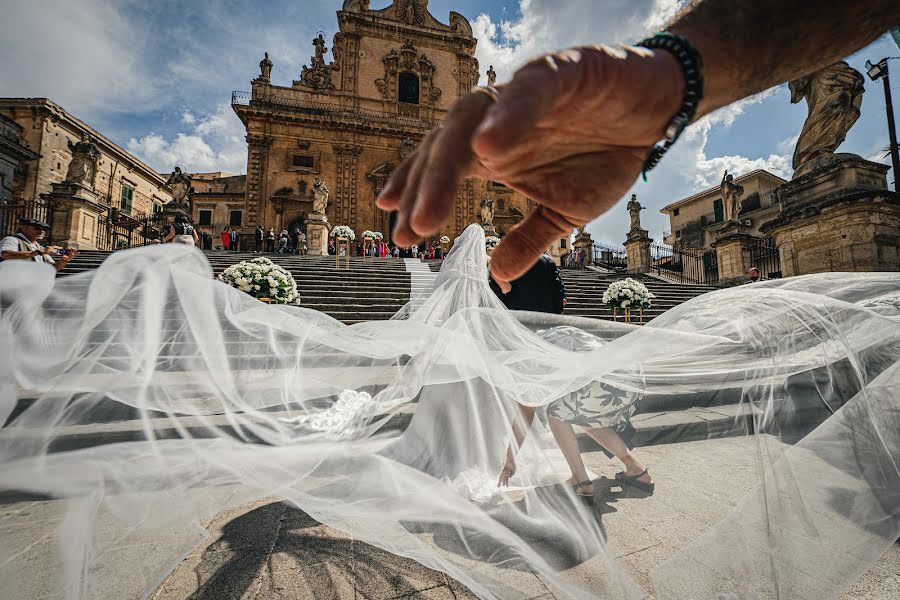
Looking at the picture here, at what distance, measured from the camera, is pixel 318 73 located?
25422 mm

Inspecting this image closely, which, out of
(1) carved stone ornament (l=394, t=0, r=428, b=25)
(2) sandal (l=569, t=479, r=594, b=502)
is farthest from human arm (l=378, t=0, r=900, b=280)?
(1) carved stone ornament (l=394, t=0, r=428, b=25)

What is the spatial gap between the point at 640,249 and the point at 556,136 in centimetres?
1686

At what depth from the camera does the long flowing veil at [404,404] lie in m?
1.27

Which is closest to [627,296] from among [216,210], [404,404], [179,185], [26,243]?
[404,404]

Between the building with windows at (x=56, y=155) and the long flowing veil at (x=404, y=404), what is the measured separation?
21.4 m

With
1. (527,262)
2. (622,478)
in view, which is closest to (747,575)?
(622,478)

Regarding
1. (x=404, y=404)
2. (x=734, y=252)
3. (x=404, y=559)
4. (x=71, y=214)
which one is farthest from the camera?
(x=71, y=214)

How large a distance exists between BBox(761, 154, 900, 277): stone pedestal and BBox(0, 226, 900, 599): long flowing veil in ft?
20.1

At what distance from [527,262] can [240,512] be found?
7.94 ft

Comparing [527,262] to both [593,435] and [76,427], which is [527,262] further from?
[76,427]

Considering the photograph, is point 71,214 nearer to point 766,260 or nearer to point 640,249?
point 640,249

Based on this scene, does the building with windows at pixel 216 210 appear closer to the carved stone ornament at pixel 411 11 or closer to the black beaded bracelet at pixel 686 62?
the carved stone ornament at pixel 411 11

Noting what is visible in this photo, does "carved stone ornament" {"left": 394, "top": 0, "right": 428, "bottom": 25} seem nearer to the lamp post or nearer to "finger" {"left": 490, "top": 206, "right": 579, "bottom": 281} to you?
the lamp post

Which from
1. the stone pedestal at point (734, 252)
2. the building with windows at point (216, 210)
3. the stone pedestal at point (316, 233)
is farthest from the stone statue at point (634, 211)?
the building with windows at point (216, 210)
